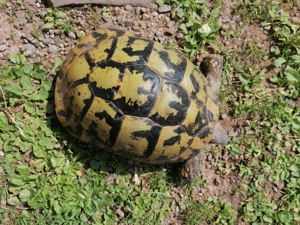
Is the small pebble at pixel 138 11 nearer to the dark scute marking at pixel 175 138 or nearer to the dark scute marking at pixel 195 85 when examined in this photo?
the dark scute marking at pixel 195 85

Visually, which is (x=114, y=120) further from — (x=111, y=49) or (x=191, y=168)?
(x=191, y=168)

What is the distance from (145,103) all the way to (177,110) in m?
0.28

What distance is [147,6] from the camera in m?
4.27

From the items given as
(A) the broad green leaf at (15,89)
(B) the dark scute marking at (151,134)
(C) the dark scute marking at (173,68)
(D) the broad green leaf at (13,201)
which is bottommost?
(D) the broad green leaf at (13,201)

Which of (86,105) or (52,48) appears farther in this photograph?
(52,48)

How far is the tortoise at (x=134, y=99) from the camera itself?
126 inches

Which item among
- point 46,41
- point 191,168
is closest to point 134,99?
point 191,168

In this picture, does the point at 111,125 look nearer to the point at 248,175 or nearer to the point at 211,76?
the point at 211,76

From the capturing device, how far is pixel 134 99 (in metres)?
3.17

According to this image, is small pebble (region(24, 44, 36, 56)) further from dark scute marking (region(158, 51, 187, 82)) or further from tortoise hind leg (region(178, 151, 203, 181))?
tortoise hind leg (region(178, 151, 203, 181))

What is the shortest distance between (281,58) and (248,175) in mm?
1239

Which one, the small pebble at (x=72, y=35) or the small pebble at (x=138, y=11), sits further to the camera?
the small pebble at (x=138, y=11)

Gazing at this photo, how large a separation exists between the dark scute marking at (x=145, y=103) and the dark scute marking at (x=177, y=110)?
87 millimetres

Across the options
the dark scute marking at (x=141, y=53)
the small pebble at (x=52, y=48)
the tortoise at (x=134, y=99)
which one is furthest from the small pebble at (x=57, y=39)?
the dark scute marking at (x=141, y=53)
